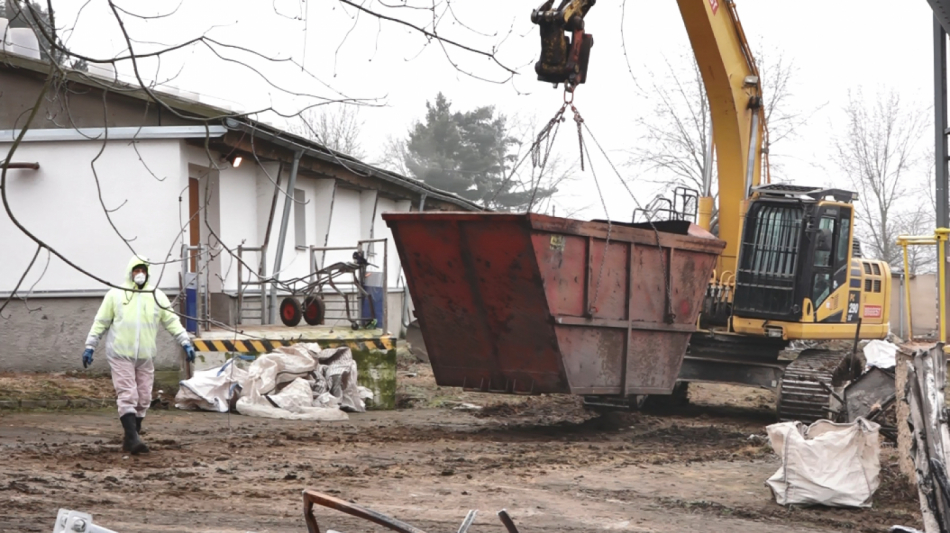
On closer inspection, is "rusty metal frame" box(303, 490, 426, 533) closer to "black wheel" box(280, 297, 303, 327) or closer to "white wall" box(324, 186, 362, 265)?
"black wheel" box(280, 297, 303, 327)

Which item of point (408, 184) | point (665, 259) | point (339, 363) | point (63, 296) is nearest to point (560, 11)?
point (665, 259)

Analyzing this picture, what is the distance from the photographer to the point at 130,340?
9.98 meters

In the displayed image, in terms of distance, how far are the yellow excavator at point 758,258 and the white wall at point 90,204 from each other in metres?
7.26

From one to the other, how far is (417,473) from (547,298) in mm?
2135

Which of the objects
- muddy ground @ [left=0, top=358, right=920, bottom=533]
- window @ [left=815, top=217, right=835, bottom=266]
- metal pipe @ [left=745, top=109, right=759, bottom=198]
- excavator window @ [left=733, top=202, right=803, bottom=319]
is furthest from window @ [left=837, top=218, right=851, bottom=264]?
muddy ground @ [left=0, top=358, right=920, bottom=533]

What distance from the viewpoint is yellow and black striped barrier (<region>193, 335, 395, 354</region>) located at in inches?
531

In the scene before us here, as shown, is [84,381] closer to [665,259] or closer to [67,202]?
[67,202]

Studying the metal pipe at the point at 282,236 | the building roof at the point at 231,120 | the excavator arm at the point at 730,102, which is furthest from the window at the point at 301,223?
the excavator arm at the point at 730,102

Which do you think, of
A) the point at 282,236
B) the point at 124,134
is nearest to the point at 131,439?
the point at 124,134

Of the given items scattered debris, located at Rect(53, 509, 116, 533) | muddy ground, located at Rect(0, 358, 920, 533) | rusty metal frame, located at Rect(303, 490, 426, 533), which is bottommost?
muddy ground, located at Rect(0, 358, 920, 533)

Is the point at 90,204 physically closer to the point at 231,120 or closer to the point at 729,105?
the point at 231,120

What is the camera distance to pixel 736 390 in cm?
1856

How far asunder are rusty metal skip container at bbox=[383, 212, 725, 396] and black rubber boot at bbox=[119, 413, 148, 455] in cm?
293

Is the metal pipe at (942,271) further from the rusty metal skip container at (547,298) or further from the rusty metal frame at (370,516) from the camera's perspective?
the rusty metal frame at (370,516)
